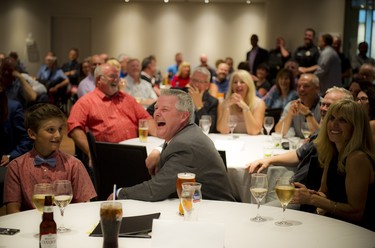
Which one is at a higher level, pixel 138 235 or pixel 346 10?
pixel 346 10

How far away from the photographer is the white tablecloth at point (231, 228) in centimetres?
255

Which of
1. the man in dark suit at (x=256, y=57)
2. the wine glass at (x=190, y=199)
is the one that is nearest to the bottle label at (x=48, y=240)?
the wine glass at (x=190, y=199)

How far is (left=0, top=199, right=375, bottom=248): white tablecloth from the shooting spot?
2555mm

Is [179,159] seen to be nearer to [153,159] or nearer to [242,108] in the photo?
[153,159]

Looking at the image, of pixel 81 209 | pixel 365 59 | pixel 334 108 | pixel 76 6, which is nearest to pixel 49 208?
pixel 81 209

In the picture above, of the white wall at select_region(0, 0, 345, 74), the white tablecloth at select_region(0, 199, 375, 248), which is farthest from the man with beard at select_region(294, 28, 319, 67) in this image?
the white tablecloth at select_region(0, 199, 375, 248)

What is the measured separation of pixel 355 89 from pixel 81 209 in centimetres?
344

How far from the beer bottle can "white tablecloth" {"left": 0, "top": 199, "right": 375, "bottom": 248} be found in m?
0.15

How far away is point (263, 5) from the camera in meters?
17.4

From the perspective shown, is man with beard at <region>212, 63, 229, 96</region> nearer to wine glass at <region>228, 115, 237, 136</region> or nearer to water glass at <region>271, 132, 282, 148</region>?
wine glass at <region>228, 115, 237, 136</region>

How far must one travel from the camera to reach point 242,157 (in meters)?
4.74

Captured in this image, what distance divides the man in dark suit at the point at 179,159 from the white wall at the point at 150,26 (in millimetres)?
13626

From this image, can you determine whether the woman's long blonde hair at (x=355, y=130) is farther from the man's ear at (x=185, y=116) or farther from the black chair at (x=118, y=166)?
the black chair at (x=118, y=166)

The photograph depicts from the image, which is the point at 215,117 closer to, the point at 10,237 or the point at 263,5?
the point at 10,237
